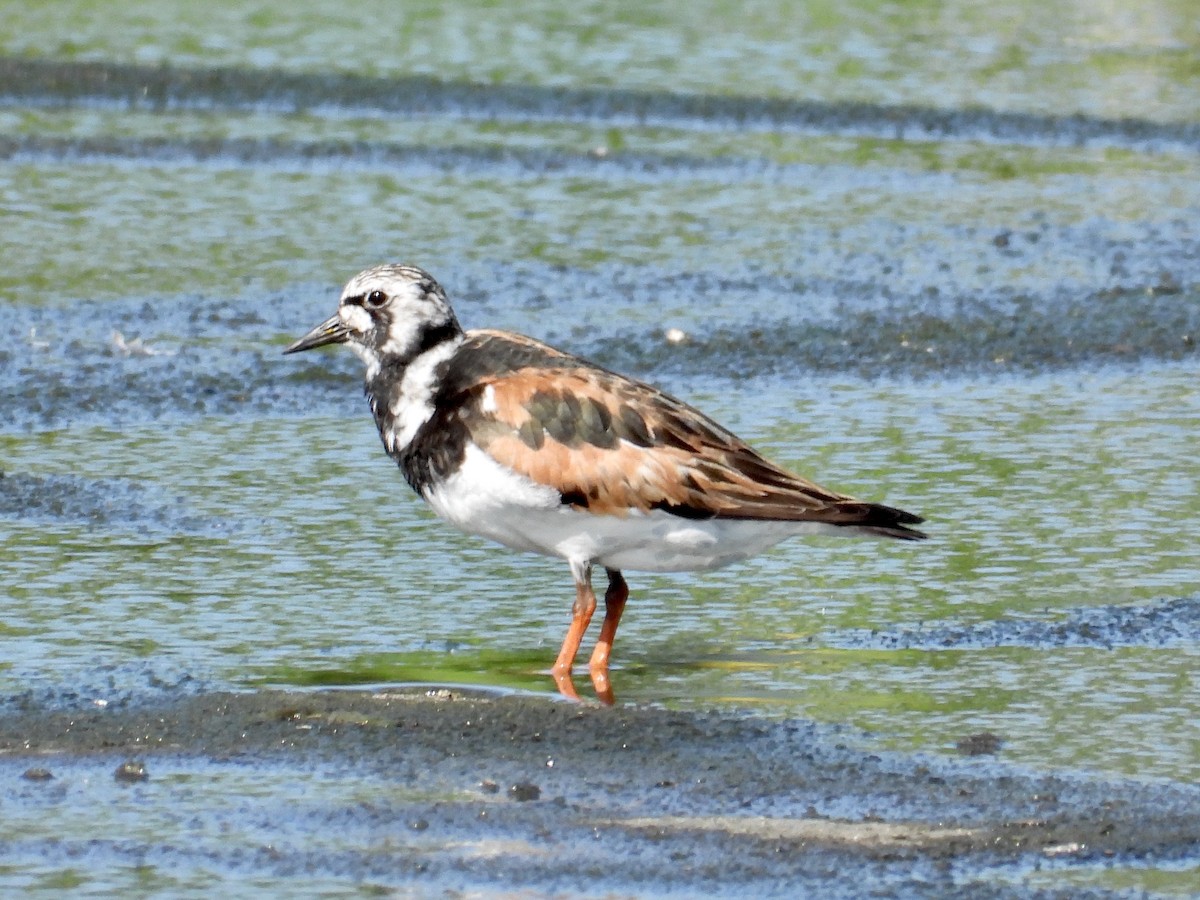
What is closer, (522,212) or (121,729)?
(121,729)

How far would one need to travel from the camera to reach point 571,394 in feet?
19.7

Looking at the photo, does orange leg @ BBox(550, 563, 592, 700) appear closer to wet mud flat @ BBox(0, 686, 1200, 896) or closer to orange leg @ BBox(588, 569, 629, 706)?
orange leg @ BBox(588, 569, 629, 706)

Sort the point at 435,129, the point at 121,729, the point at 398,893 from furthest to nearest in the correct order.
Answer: the point at 435,129 < the point at 121,729 < the point at 398,893

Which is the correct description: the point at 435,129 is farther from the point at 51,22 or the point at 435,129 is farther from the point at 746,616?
the point at 746,616

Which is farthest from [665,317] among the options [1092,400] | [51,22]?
[51,22]

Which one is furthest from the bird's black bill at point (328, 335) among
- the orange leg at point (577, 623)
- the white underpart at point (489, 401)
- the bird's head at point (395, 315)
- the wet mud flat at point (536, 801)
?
the wet mud flat at point (536, 801)

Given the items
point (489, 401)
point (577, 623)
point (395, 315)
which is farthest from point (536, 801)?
point (395, 315)

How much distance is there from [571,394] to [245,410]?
2.88 metres

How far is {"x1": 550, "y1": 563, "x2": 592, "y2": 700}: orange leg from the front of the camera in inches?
234

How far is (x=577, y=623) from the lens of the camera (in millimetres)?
5988

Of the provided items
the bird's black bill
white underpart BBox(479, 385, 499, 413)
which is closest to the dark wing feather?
white underpart BBox(479, 385, 499, 413)

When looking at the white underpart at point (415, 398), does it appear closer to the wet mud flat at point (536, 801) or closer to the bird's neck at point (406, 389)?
the bird's neck at point (406, 389)

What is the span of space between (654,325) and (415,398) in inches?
151

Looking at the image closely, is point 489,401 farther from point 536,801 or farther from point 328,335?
point 536,801
